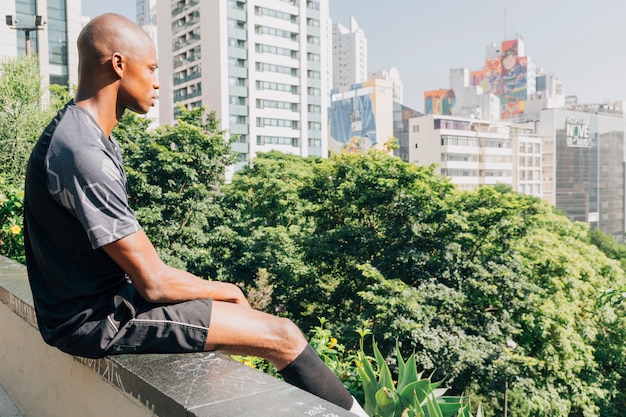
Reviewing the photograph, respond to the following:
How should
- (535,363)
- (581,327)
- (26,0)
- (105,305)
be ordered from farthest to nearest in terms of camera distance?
(26,0), (581,327), (535,363), (105,305)

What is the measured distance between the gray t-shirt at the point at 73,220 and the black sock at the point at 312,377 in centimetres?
60

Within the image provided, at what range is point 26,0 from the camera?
43438mm

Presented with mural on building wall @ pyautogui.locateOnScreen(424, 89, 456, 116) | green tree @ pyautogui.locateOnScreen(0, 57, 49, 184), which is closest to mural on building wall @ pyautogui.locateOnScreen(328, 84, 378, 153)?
mural on building wall @ pyautogui.locateOnScreen(424, 89, 456, 116)

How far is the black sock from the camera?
1802 mm

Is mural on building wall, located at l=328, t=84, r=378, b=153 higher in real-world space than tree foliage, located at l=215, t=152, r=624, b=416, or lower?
higher

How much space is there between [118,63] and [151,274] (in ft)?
2.21

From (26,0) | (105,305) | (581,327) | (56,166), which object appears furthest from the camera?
(26,0)

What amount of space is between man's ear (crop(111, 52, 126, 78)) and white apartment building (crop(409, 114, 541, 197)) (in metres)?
83.5

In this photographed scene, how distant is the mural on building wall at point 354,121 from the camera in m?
94.4

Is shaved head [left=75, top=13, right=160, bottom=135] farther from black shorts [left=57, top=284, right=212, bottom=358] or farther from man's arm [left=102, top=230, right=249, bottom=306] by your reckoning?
Result: black shorts [left=57, top=284, right=212, bottom=358]

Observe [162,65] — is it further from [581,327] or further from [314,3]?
[581,327]

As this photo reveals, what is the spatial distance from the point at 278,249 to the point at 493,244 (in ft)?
25.4

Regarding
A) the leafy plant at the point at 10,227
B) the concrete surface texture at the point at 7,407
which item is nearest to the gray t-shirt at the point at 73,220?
the concrete surface texture at the point at 7,407

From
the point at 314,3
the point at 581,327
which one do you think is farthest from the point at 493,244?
the point at 314,3
